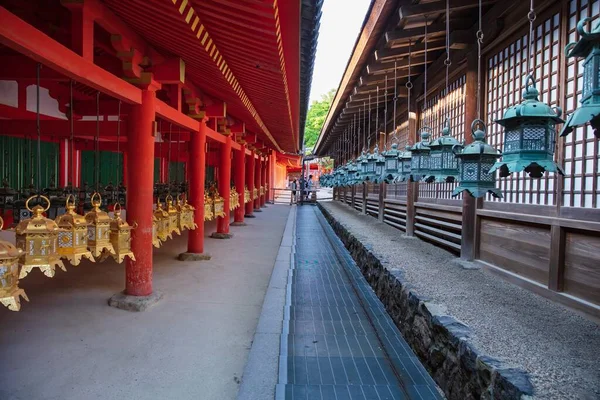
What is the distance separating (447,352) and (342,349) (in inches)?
49.1

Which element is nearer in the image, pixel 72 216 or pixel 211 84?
pixel 72 216

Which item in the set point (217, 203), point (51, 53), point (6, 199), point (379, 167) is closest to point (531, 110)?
point (51, 53)

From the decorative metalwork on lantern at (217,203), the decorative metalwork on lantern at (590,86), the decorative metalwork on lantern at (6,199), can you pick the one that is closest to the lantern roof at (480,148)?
the decorative metalwork on lantern at (590,86)

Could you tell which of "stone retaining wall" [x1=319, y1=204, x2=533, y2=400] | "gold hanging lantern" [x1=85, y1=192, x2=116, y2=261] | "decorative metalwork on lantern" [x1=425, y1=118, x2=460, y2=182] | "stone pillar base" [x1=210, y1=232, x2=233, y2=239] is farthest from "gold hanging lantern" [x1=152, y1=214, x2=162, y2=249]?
"stone pillar base" [x1=210, y1=232, x2=233, y2=239]

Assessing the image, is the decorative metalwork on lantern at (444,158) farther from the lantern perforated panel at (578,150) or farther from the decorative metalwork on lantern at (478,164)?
the lantern perforated panel at (578,150)

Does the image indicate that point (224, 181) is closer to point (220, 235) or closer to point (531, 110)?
point (220, 235)

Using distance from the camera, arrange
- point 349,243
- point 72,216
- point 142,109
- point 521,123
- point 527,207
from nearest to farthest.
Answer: point 521,123, point 72,216, point 527,207, point 142,109, point 349,243

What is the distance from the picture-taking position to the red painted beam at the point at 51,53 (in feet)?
8.53

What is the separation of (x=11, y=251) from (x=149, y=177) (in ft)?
8.05

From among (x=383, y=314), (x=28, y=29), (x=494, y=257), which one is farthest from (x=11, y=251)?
(x=494, y=257)

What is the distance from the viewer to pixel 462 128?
659 cm

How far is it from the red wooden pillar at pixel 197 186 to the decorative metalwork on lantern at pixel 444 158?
4.70 metres

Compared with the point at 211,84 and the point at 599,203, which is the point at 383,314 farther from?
the point at 211,84

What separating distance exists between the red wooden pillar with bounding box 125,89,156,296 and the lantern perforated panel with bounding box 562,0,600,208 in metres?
4.53
